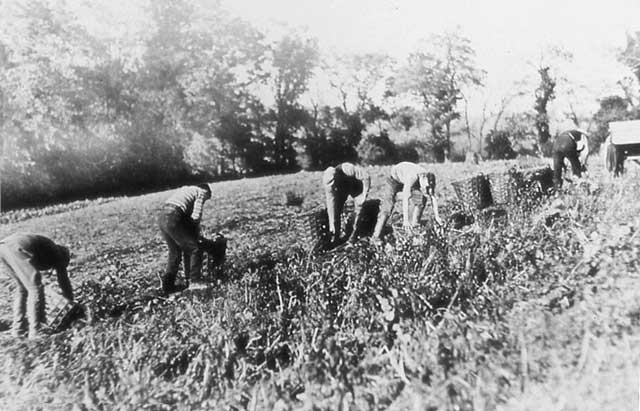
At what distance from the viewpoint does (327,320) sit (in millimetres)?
2598

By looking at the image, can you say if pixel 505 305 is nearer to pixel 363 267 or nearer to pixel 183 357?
pixel 363 267

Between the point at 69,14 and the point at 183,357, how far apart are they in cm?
234

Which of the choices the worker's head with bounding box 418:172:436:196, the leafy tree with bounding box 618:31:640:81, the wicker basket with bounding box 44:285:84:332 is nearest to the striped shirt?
the wicker basket with bounding box 44:285:84:332

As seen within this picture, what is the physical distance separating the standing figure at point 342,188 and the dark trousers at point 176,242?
1.13 m

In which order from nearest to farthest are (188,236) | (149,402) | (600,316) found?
(149,402)
(600,316)
(188,236)

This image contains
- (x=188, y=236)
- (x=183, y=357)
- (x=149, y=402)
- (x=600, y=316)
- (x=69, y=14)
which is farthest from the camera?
(x=188, y=236)

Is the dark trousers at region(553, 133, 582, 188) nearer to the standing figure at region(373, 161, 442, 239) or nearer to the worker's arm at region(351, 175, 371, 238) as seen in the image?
the standing figure at region(373, 161, 442, 239)

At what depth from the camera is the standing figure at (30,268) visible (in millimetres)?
2799

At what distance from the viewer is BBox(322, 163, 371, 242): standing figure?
144 inches

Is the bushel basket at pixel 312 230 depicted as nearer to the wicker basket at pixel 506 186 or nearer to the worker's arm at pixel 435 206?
the worker's arm at pixel 435 206

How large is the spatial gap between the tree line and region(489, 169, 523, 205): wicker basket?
6.31 ft

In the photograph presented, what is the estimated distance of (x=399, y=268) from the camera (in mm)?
3133

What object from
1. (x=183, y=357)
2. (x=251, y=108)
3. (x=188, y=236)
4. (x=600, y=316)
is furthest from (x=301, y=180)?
(x=600, y=316)

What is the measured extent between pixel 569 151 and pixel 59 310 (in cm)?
505
